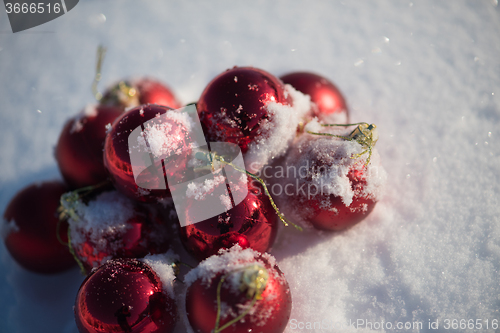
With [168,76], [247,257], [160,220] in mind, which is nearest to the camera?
[247,257]

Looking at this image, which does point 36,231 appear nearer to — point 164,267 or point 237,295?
point 164,267

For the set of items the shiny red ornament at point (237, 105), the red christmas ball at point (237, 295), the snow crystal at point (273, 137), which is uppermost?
the shiny red ornament at point (237, 105)

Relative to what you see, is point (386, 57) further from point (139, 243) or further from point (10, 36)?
point (10, 36)

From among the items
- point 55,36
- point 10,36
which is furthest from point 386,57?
point 10,36

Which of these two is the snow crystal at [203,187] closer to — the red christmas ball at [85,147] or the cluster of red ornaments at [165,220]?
the cluster of red ornaments at [165,220]

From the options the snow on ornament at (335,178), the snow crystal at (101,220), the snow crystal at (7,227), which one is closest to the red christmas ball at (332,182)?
the snow on ornament at (335,178)

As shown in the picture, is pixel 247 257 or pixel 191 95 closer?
pixel 247 257

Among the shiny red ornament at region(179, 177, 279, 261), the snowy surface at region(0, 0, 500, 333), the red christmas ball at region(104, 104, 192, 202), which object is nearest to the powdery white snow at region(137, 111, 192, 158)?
the red christmas ball at region(104, 104, 192, 202)
